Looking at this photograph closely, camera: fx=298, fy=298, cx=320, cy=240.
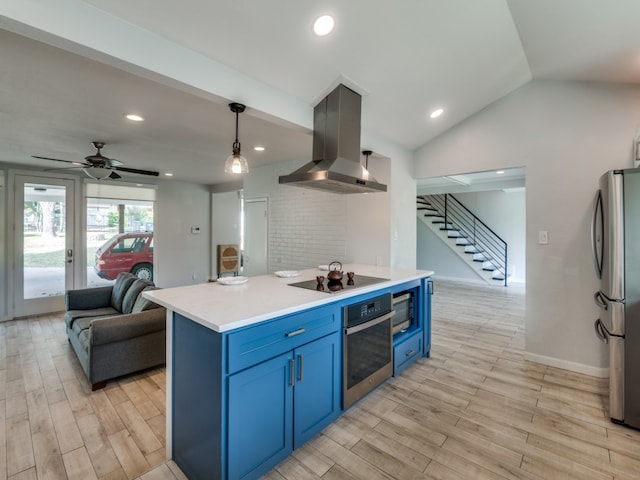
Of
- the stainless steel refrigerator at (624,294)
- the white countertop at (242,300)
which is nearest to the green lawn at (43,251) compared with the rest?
the white countertop at (242,300)

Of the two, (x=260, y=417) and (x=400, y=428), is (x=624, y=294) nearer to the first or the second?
(x=400, y=428)

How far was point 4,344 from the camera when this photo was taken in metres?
3.72

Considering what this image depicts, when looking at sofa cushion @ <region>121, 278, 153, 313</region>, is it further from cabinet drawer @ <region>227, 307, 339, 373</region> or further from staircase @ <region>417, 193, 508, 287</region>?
staircase @ <region>417, 193, 508, 287</region>

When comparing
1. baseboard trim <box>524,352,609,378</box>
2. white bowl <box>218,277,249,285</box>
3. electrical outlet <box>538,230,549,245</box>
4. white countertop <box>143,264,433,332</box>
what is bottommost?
baseboard trim <box>524,352,609,378</box>

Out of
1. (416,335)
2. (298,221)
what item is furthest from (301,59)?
(298,221)

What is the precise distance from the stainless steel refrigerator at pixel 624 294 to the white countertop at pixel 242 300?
155 centimetres

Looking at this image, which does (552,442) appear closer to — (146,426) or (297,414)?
(297,414)

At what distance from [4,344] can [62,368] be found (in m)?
1.44

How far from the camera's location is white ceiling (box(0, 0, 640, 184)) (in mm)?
1709

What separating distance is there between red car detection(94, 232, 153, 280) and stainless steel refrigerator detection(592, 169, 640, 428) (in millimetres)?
7258

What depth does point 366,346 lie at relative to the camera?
2371 millimetres

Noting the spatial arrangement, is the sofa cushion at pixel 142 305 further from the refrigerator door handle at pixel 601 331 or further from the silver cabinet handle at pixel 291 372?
the refrigerator door handle at pixel 601 331

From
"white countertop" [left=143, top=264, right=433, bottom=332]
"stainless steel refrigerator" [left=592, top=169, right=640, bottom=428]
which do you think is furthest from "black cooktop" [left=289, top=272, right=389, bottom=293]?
"stainless steel refrigerator" [left=592, top=169, right=640, bottom=428]

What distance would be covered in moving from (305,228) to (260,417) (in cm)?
342
